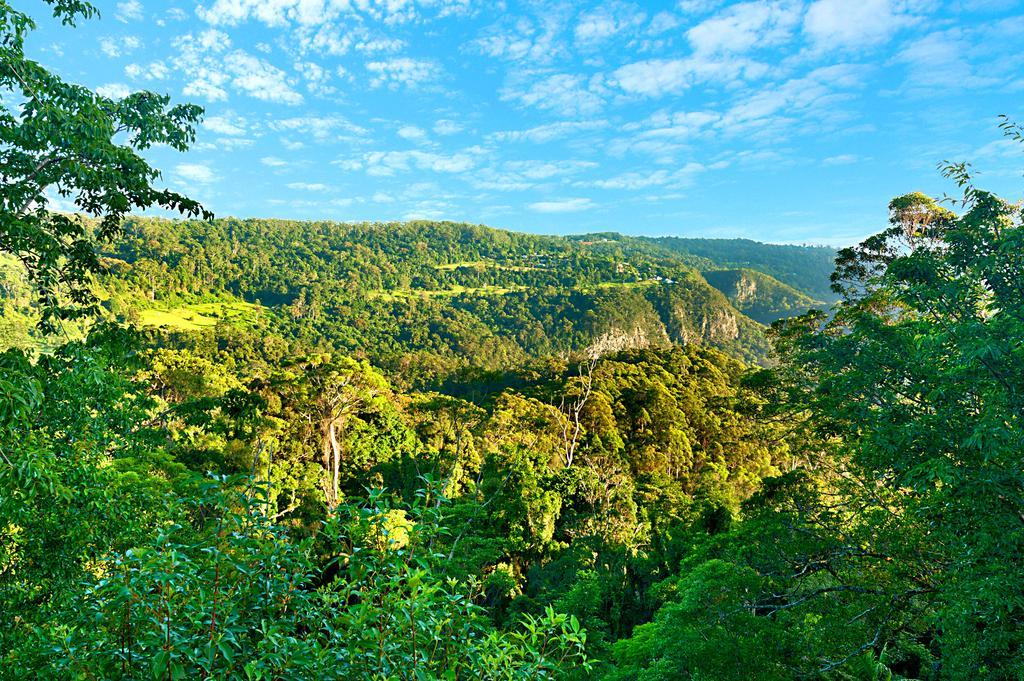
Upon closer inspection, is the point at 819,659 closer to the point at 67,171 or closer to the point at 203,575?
the point at 203,575

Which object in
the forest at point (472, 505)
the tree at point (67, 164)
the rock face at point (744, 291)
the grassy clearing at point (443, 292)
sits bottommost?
the forest at point (472, 505)

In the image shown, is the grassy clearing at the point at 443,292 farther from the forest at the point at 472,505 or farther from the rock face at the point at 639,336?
the forest at the point at 472,505

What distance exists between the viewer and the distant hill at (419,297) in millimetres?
89938

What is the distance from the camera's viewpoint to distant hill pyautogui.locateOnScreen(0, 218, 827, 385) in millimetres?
89938

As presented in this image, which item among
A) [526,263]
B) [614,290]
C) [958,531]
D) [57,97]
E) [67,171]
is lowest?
[958,531]

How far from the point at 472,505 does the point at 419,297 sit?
109373 millimetres

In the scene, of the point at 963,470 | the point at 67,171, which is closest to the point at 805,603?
Result: the point at 963,470

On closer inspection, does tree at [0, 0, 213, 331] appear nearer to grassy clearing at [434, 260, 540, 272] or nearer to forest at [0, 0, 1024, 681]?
forest at [0, 0, 1024, 681]

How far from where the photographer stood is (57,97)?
5457mm

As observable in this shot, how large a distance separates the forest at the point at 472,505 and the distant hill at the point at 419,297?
3539 centimetres

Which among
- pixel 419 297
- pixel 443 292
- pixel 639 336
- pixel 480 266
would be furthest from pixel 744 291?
pixel 419 297

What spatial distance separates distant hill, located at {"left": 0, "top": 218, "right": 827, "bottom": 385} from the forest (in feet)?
116

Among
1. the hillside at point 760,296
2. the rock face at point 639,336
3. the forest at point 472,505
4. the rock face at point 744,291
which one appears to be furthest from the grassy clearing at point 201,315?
the rock face at point 744,291

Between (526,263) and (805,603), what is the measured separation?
522 ft
